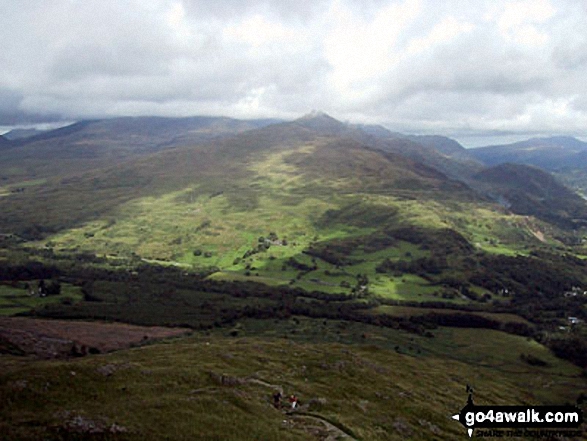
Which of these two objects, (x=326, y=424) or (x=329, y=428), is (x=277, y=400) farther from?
(x=329, y=428)

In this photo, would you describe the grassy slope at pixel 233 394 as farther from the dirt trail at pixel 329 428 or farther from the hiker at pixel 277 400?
the hiker at pixel 277 400

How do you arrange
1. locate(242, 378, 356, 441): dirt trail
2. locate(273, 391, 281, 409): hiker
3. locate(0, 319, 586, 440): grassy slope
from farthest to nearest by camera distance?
1. locate(273, 391, 281, 409): hiker
2. locate(242, 378, 356, 441): dirt trail
3. locate(0, 319, 586, 440): grassy slope

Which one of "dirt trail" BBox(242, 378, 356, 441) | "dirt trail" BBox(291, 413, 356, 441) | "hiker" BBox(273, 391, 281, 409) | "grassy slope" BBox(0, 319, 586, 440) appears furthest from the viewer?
"hiker" BBox(273, 391, 281, 409)

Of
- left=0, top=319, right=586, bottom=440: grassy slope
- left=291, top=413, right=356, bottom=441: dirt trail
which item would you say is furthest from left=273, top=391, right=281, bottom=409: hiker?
left=291, top=413, right=356, bottom=441: dirt trail

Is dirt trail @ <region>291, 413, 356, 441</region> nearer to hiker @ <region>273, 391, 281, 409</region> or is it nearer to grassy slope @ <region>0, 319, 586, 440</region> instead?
grassy slope @ <region>0, 319, 586, 440</region>

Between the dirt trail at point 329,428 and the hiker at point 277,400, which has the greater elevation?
the hiker at point 277,400

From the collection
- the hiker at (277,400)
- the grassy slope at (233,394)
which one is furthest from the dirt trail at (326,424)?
the hiker at (277,400)

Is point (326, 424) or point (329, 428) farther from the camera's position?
point (326, 424)

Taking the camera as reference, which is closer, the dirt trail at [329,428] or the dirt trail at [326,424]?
the dirt trail at [329,428]

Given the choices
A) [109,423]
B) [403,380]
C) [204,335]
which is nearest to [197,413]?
[109,423]

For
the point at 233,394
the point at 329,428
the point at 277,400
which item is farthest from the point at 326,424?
the point at 233,394

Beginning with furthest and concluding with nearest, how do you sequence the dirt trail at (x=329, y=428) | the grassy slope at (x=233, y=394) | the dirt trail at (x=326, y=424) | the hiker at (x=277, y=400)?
the hiker at (x=277, y=400) → the dirt trail at (x=326, y=424) → the dirt trail at (x=329, y=428) → the grassy slope at (x=233, y=394)

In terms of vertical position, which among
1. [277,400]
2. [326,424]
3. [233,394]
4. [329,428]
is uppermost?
[233,394]

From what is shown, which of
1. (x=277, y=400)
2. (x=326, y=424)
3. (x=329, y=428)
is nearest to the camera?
(x=329, y=428)
